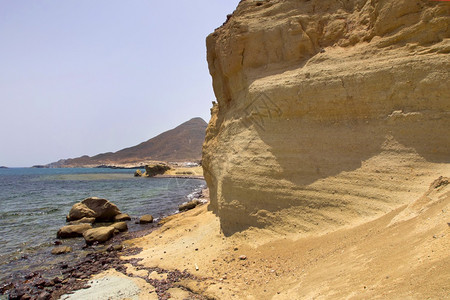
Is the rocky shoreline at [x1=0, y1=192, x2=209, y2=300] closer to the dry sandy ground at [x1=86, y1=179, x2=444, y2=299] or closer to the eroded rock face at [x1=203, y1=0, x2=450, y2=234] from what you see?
the dry sandy ground at [x1=86, y1=179, x2=444, y2=299]

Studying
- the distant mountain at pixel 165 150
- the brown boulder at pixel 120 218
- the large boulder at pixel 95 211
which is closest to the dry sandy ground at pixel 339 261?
the brown boulder at pixel 120 218

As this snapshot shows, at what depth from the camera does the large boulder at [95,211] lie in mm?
17312

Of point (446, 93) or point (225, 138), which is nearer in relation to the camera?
point (446, 93)

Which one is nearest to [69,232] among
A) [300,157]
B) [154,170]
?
[300,157]

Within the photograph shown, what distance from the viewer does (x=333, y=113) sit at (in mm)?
7516

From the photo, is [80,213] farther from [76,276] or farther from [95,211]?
[76,276]

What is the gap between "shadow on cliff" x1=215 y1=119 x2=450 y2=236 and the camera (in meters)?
6.47

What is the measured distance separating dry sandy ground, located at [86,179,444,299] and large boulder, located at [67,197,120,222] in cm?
941

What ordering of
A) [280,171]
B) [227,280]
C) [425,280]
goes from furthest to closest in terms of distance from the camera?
[280,171] < [227,280] < [425,280]

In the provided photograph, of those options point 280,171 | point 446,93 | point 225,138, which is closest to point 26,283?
point 225,138

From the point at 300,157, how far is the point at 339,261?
10.1ft

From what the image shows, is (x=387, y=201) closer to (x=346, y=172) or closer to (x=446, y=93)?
(x=346, y=172)

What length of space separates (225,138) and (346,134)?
423 cm

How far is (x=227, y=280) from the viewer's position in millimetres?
6574
